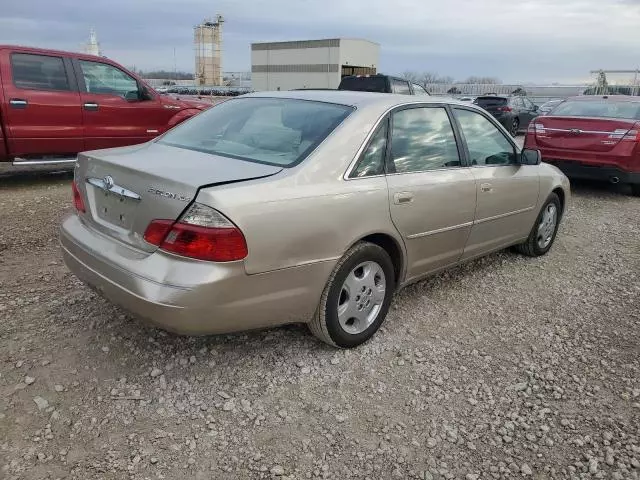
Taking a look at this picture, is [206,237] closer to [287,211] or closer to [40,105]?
[287,211]

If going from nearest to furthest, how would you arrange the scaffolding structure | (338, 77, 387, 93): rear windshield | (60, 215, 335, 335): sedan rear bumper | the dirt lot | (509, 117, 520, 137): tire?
the dirt lot, (60, 215, 335, 335): sedan rear bumper, (338, 77, 387, 93): rear windshield, (509, 117, 520, 137): tire, the scaffolding structure

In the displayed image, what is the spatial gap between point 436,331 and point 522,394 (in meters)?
0.79

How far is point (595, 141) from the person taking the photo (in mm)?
7785

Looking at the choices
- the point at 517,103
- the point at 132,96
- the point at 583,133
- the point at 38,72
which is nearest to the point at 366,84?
the point at 583,133

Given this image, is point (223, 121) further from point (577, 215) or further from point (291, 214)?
point (577, 215)

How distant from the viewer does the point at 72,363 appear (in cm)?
299

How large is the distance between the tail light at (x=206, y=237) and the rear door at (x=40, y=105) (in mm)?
5484

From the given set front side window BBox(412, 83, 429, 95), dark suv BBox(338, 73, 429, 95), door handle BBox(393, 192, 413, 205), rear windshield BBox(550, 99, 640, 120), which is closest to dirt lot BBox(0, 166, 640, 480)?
door handle BBox(393, 192, 413, 205)

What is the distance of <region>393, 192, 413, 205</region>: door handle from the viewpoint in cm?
328

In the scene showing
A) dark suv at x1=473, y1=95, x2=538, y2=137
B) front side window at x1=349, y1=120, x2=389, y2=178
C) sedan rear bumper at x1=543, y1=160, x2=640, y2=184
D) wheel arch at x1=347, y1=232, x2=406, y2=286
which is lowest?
dark suv at x1=473, y1=95, x2=538, y2=137

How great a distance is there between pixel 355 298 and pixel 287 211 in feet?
2.69

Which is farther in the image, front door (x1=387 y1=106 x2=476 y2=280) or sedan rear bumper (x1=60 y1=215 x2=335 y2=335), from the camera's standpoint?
front door (x1=387 y1=106 x2=476 y2=280)

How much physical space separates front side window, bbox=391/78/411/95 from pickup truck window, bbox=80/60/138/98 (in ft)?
23.1

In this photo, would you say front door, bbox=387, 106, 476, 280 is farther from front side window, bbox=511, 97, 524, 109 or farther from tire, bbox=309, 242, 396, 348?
front side window, bbox=511, 97, 524, 109
